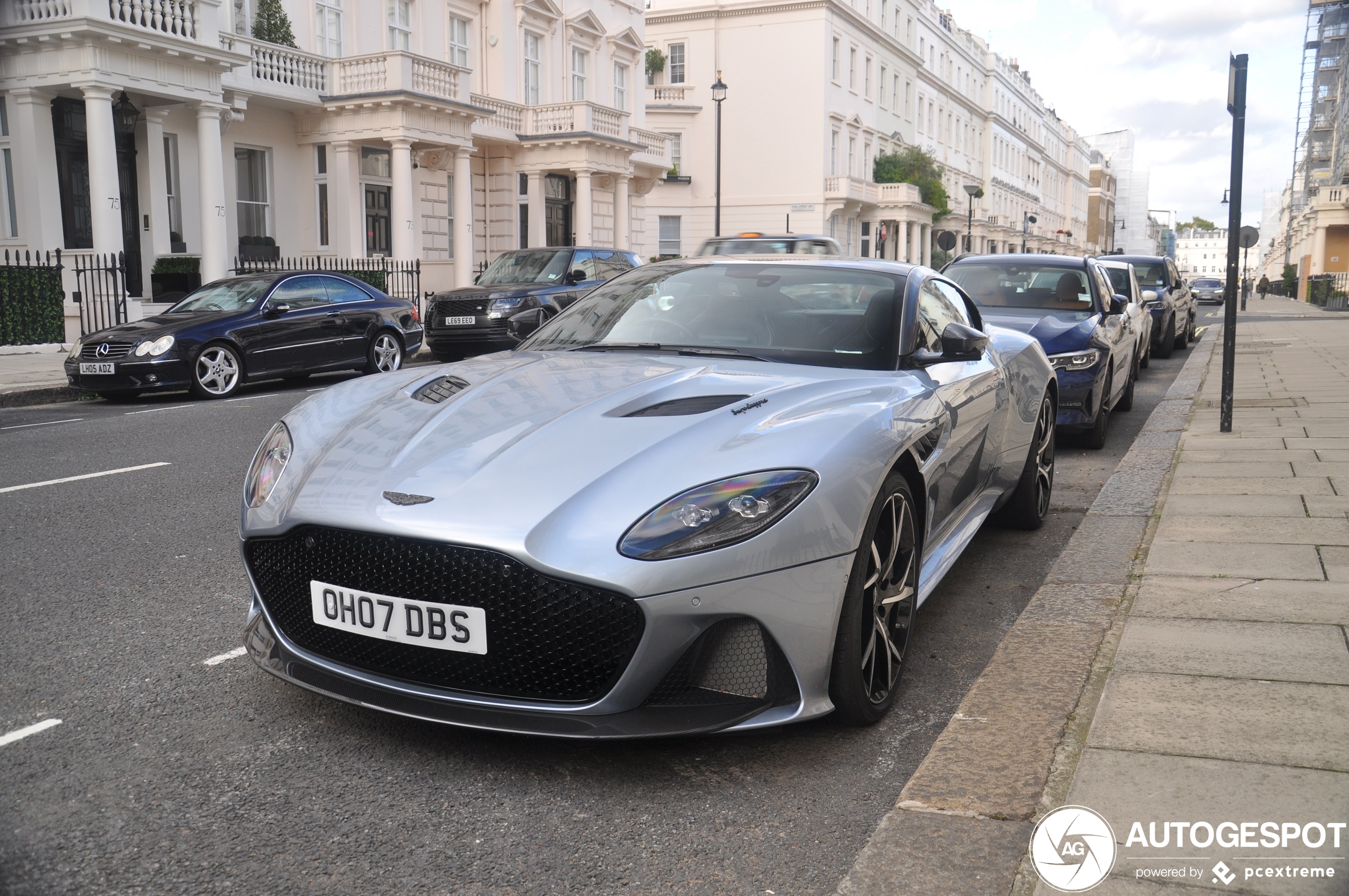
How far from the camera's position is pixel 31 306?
17.4m

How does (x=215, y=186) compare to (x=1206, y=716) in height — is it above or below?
above

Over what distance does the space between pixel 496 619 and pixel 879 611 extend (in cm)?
116

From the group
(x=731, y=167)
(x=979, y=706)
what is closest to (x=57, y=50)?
(x=979, y=706)

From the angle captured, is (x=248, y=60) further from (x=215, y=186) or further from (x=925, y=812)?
(x=925, y=812)

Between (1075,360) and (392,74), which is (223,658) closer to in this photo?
(1075,360)

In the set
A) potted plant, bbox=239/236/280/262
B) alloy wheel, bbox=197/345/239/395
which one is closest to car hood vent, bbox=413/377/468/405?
alloy wheel, bbox=197/345/239/395

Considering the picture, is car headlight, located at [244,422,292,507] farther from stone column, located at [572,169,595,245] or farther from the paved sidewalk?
stone column, located at [572,169,595,245]

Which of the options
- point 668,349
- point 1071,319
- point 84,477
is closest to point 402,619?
point 668,349

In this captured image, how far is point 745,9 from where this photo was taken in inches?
1977

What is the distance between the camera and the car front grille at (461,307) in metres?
16.9

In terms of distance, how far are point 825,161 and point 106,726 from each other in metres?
50.1

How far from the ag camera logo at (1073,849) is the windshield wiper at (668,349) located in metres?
1.99

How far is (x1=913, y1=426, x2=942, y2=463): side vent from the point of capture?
3.66 metres

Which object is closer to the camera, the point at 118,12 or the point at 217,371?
the point at 217,371
